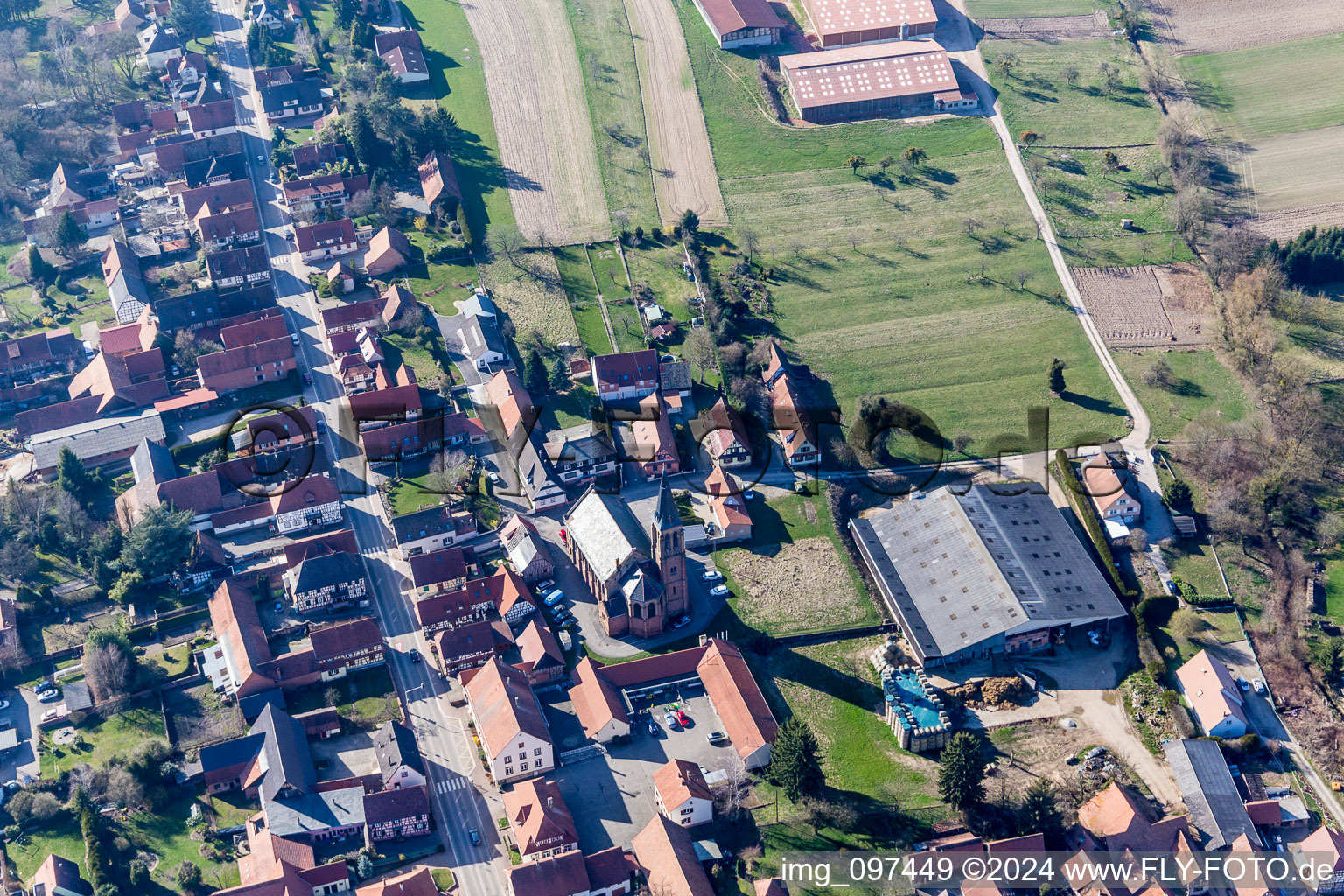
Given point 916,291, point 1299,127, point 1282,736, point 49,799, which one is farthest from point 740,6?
point 49,799

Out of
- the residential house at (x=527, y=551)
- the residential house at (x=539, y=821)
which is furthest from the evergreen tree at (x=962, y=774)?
the residential house at (x=527, y=551)

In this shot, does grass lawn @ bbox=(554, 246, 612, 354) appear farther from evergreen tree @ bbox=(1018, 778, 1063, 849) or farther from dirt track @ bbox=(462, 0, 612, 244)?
evergreen tree @ bbox=(1018, 778, 1063, 849)

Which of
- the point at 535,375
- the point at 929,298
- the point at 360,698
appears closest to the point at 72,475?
the point at 360,698

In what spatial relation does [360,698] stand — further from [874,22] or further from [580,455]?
[874,22]

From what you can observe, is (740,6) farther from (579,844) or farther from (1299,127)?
(579,844)

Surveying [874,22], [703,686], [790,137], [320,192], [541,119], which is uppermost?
[874,22]
